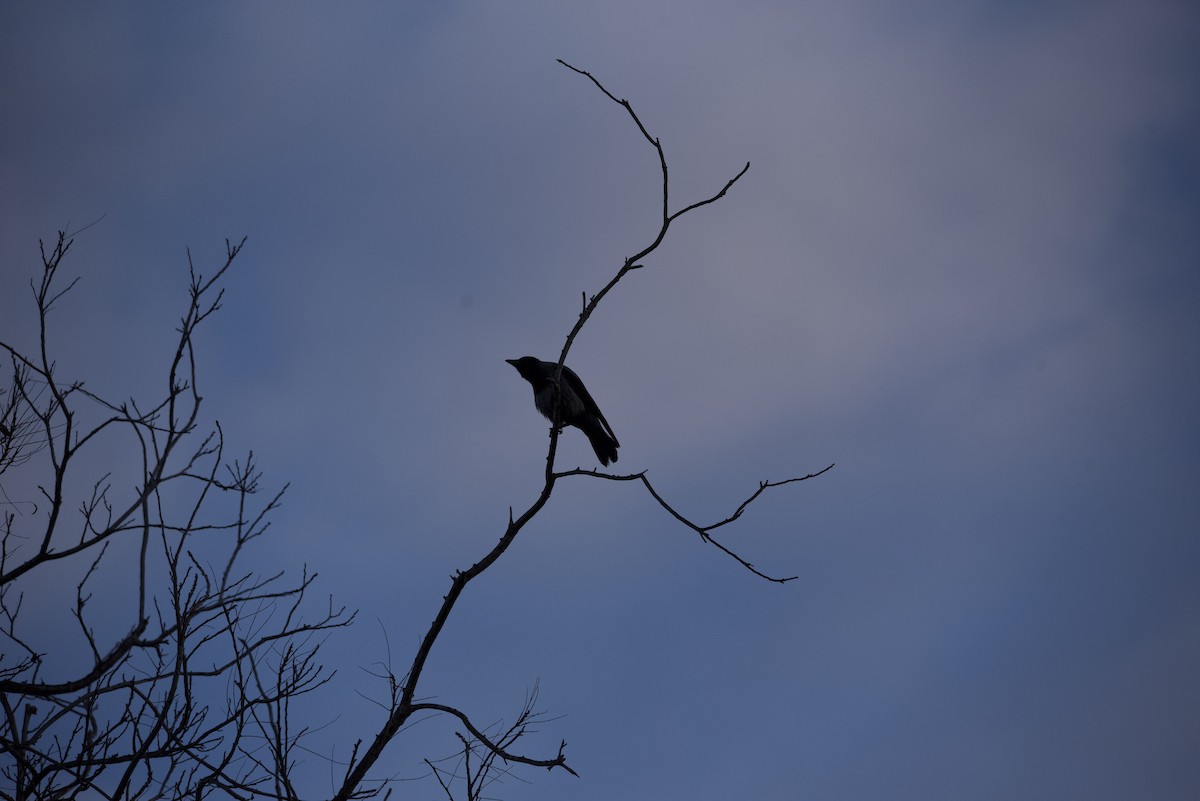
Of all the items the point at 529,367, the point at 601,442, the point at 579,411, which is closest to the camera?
the point at 579,411

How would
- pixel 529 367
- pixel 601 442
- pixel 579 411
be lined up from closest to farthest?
pixel 579 411, pixel 601 442, pixel 529 367

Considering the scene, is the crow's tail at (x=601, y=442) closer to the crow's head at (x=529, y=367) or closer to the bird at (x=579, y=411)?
the bird at (x=579, y=411)

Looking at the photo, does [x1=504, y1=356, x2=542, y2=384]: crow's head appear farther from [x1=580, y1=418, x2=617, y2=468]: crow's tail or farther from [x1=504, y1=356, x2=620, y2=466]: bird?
[x1=580, y1=418, x2=617, y2=468]: crow's tail

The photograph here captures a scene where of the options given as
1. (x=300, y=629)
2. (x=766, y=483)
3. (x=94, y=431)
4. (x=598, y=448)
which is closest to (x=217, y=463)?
(x=94, y=431)

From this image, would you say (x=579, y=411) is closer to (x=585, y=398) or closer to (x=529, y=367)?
(x=585, y=398)

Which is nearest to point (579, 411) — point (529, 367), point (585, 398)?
point (585, 398)

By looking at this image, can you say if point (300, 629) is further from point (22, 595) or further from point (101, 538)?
point (22, 595)

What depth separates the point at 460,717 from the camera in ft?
11.8

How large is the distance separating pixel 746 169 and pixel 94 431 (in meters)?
2.90

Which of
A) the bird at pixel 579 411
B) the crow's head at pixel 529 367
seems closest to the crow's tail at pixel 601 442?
the bird at pixel 579 411

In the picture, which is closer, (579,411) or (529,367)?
(579,411)

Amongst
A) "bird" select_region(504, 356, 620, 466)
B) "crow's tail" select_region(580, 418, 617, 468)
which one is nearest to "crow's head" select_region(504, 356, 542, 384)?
"bird" select_region(504, 356, 620, 466)

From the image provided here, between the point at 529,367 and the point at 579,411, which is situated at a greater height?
the point at 529,367

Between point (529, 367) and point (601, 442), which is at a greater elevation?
point (529, 367)
